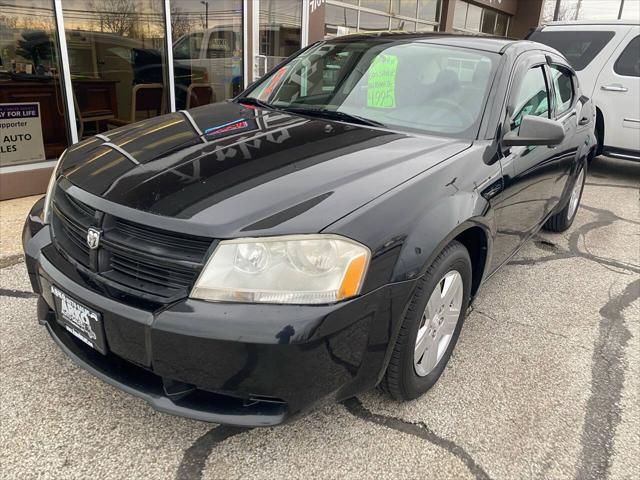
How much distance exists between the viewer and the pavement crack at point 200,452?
76.1 inches

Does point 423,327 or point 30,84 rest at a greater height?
point 30,84

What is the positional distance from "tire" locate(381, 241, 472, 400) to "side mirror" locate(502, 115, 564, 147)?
70 cm

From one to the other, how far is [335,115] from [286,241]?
134cm

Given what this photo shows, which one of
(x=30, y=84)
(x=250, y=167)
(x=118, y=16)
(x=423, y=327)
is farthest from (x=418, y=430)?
(x=118, y=16)

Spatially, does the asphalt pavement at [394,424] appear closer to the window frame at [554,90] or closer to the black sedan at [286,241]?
the black sedan at [286,241]

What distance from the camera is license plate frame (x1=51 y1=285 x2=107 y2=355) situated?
6.18ft

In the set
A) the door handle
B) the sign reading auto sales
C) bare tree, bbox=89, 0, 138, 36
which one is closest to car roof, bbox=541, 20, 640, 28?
the door handle

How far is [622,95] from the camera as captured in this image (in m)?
6.77

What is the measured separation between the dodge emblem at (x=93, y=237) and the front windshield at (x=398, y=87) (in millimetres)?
1442

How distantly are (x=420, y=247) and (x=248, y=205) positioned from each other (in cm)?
66

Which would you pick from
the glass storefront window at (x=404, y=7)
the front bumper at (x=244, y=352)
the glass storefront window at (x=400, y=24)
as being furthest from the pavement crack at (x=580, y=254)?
the glass storefront window at (x=404, y=7)

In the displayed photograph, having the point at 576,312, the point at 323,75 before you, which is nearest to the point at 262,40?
the point at 323,75

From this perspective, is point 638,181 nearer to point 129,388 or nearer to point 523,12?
point 129,388

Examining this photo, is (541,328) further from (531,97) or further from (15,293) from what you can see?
(15,293)
